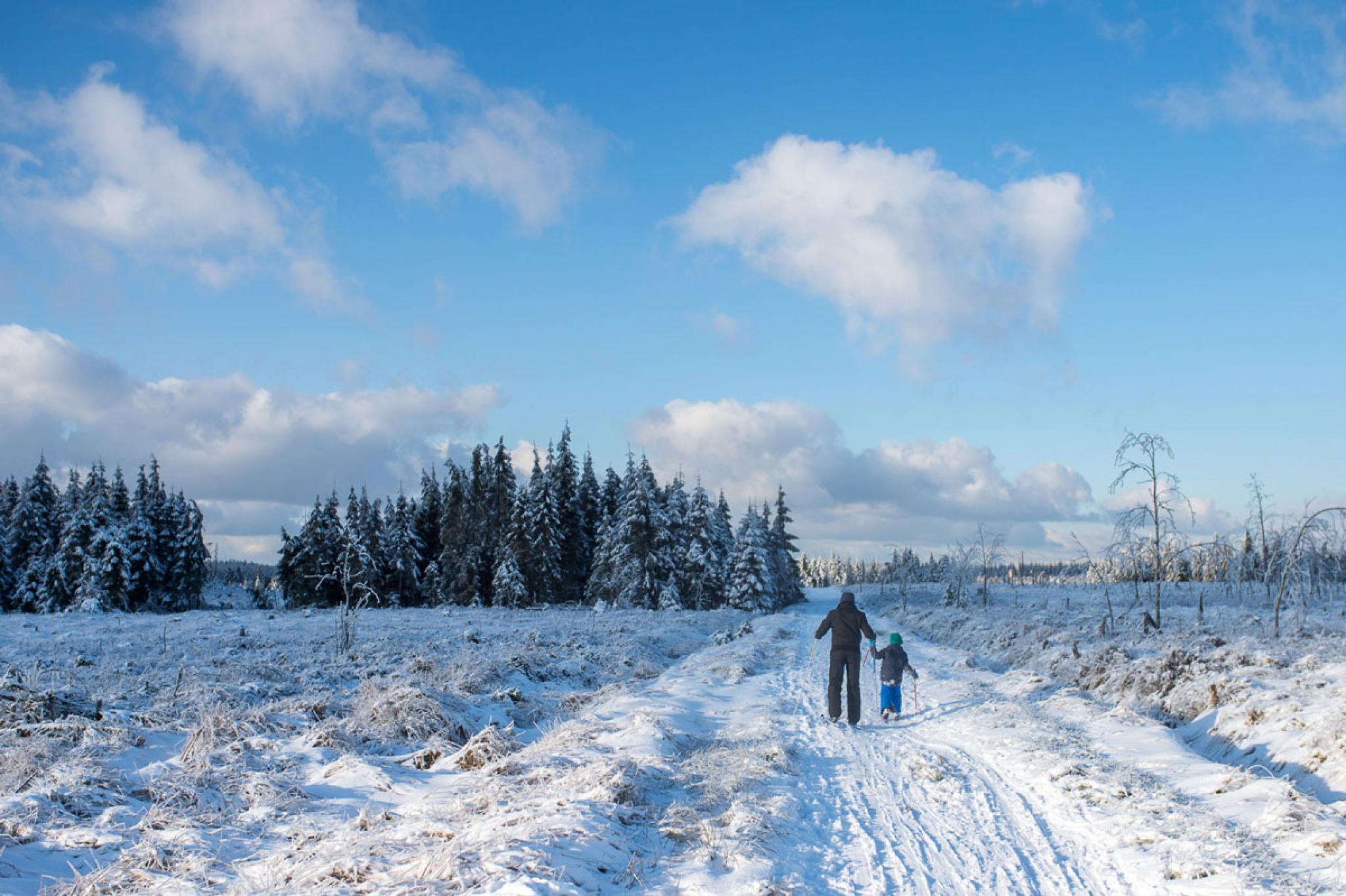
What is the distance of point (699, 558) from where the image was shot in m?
54.0

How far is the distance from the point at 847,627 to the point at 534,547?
37477mm

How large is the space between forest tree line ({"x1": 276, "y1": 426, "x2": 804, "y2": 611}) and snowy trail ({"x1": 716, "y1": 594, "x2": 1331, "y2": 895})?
3785cm

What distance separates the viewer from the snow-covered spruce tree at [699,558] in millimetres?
53719

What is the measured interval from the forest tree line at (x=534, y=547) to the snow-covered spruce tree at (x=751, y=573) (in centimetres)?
10

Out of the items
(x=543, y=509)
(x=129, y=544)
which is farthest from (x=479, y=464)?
(x=129, y=544)

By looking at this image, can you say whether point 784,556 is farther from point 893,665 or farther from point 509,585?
point 893,665

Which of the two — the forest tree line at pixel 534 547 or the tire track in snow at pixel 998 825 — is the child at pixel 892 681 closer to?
the tire track in snow at pixel 998 825

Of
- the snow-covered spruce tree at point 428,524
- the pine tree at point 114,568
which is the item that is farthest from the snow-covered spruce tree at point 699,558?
the pine tree at point 114,568

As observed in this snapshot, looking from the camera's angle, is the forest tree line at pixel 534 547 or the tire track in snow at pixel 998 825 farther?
the forest tree line at pixel 534 547

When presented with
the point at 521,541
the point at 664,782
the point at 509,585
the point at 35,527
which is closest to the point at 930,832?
the point at 664,782

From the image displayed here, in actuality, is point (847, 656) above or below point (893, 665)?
above

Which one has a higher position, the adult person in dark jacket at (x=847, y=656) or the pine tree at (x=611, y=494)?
the pine tree at (x=611, y=494)

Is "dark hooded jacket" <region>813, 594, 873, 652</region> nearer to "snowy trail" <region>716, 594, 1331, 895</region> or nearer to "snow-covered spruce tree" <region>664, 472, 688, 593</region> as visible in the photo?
"snowy trail" <region>716, 594, 1331, 895</region>

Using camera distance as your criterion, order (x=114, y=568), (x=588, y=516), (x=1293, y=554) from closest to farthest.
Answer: (x=1293, y=554) → (x=114, y=568) → (x=588, y=516)
